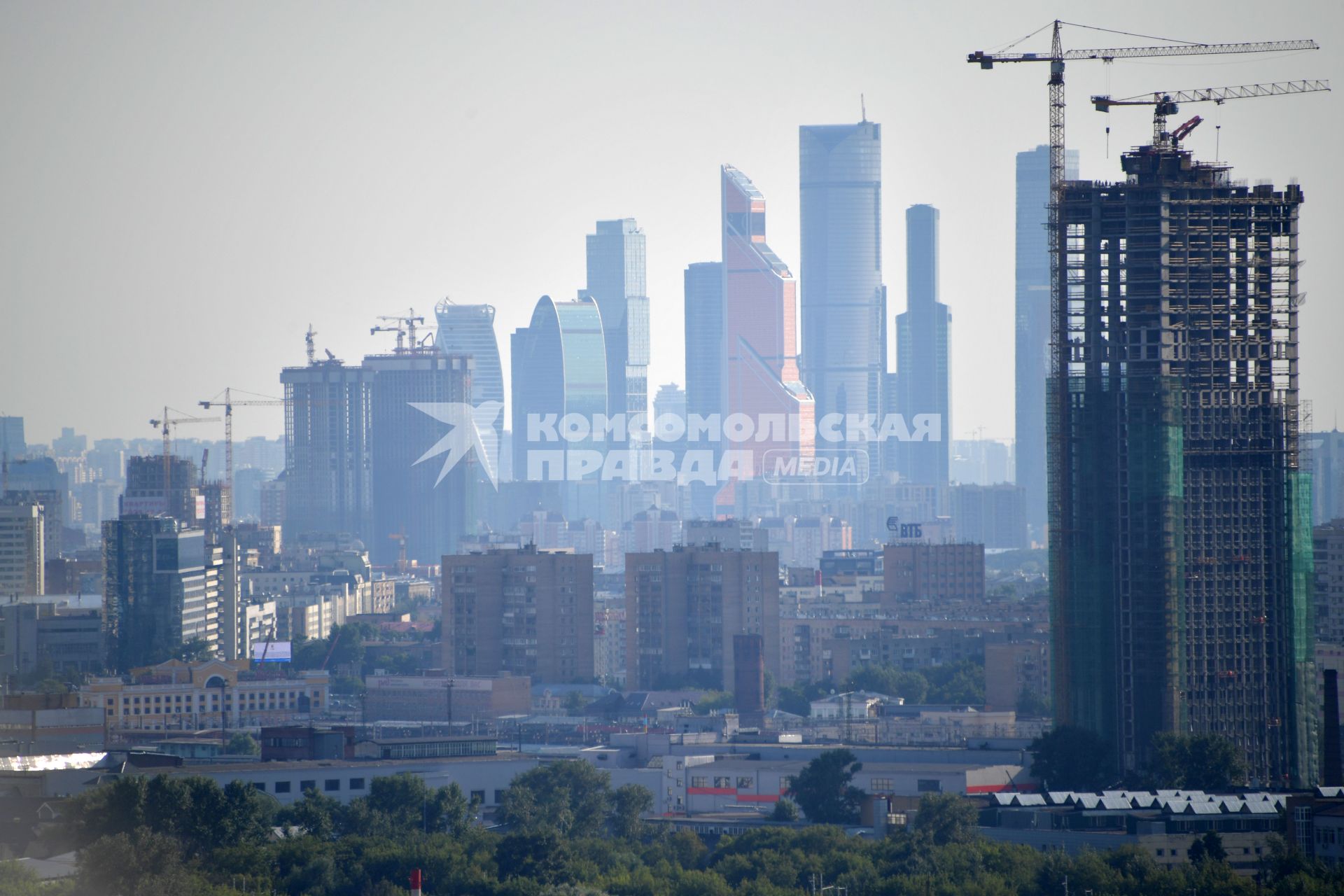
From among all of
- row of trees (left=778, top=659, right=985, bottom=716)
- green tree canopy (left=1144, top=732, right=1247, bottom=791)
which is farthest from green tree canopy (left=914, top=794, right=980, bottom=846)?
row of trees (left=778, top=659, right=985, bottom=716)

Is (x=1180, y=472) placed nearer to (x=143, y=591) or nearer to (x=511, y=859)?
(x=511, y=859)

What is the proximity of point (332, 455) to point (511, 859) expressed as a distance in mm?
148207

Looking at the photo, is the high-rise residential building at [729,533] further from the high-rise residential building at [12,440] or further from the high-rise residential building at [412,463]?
the high-rise residential building at [412,463]

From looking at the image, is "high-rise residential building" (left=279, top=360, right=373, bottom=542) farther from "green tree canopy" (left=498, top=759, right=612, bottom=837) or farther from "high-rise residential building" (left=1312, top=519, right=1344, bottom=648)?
"green tree canopy" (left=498, top=759, right=612, bottom=837)

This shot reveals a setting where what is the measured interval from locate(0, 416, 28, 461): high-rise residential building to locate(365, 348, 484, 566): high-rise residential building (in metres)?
56.7

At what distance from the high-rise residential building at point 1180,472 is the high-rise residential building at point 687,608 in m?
34.4

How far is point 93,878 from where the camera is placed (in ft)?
126

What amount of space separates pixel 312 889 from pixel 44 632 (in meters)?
58.4

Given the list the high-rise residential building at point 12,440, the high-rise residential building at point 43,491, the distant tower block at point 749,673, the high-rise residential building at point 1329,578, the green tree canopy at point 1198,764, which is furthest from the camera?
the high-rise residential building at point 43,491

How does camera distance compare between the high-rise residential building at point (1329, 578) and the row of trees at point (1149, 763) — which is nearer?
the row of trees at point (1149, 763)

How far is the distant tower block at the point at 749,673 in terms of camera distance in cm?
8262

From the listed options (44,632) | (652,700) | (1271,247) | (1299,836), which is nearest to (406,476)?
(44,632)

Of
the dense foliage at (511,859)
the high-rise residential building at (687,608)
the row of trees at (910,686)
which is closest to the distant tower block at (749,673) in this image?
the row of trees at (910,686)

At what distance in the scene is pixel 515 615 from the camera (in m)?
93.0
